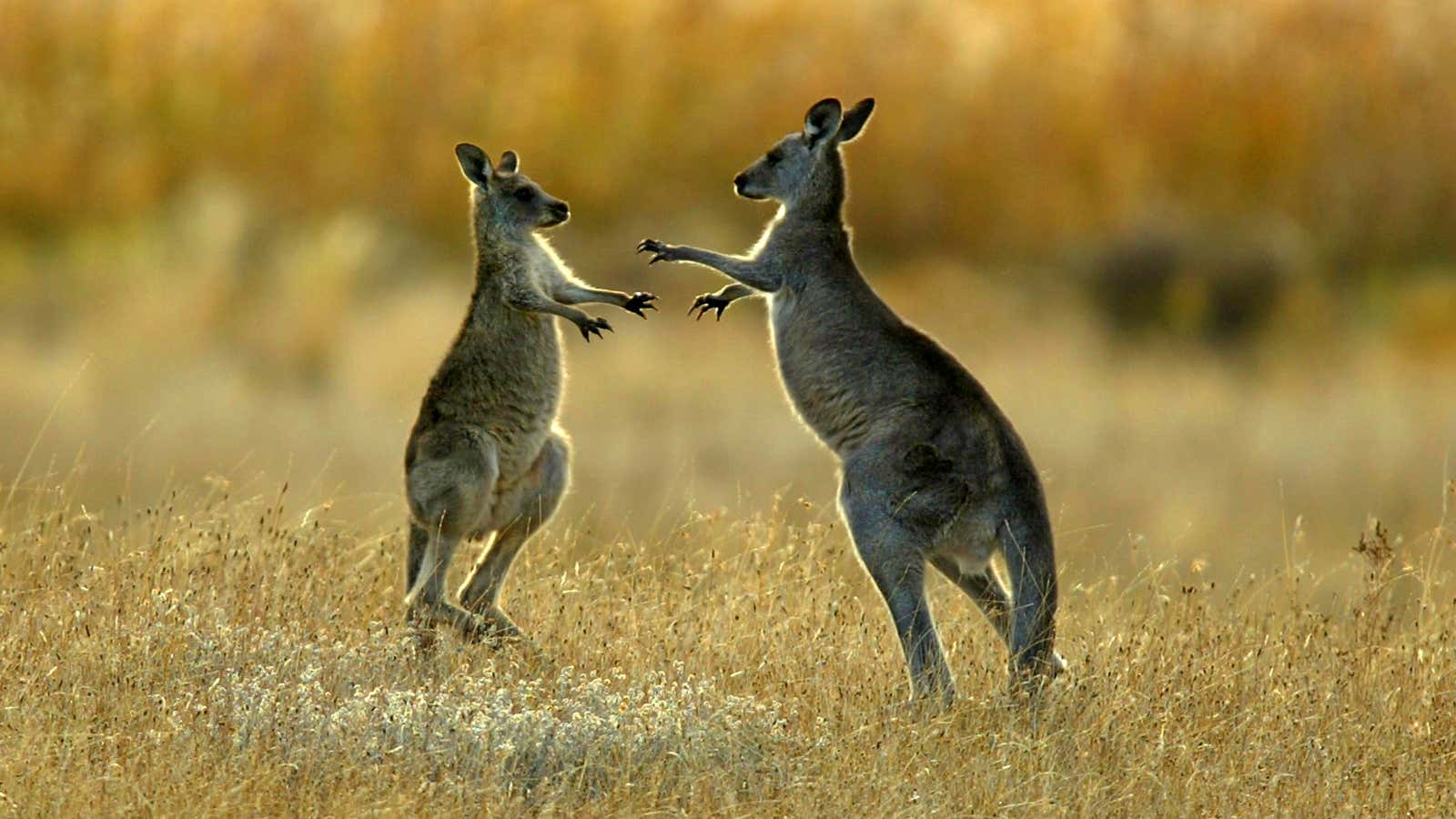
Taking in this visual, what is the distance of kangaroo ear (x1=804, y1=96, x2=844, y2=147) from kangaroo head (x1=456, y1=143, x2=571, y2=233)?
1327mm

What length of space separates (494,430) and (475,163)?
5.15 feet

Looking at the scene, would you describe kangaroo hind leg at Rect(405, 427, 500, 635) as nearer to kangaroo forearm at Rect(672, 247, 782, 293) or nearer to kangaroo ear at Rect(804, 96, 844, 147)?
kangaroo forearm at Rect(672, 247, 782, 293)

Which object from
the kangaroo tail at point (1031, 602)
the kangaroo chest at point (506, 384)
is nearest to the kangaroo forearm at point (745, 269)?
the kangaroo chest at point (506, 384)

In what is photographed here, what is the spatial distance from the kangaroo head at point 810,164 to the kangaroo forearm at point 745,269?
19.0 inches

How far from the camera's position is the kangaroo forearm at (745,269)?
962cm

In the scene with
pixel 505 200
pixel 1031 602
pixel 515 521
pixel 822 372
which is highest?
pixel 505 200

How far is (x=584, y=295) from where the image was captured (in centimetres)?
1004

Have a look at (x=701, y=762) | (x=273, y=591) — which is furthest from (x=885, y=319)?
(x=273, y=591)

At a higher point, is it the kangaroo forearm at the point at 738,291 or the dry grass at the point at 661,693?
the kangaroo forearm at the point at 738,291

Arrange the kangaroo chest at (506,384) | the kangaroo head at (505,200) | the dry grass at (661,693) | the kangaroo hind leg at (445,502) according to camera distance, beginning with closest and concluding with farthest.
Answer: the dry grass at (661,693) < the kangaroo hind leg at (445,502) < the kangaroo chest at (506,384) < the kangaroo head at (505,200)

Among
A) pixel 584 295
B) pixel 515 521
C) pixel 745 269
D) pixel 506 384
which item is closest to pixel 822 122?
pixel 745 269

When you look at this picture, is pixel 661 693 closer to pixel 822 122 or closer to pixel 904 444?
pixel 904 444

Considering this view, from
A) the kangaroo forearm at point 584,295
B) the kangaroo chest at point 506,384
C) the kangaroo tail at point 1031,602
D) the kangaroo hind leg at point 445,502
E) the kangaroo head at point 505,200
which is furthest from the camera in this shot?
the kangaroo head at point 505,200

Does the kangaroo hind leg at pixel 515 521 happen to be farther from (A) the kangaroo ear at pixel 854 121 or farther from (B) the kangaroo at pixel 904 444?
(A) the kangaroo ear at pixel 854 121
